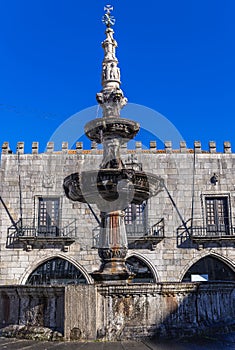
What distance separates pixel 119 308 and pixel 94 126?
445cm

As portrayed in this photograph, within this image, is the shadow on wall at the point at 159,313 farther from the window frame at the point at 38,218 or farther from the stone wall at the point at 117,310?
the window frame at the point at 38,218

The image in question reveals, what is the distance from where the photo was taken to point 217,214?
19.9 meters

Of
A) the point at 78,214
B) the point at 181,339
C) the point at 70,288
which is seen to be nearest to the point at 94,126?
the point at 70,288

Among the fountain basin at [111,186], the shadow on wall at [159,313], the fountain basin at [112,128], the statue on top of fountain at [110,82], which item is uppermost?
the statue on top of fountain at [110,82]

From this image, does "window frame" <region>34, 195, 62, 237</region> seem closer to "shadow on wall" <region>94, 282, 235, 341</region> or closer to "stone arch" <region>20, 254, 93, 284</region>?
"stone arch" <region>20, 254, 93, 284</region>

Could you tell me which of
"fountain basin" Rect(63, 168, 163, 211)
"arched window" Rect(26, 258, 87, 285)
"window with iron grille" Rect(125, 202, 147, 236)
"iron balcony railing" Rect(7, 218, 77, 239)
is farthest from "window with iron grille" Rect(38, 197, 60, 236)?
"fountain basin" Rect(63, 168, 163, 211)

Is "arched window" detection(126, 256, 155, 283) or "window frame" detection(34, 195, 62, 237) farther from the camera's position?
"window frame" detection(34, 195, 62, 237)

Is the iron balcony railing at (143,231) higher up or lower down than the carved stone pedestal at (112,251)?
higher up

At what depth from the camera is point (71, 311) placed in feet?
20.7

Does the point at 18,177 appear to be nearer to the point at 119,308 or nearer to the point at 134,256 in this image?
the point at 134,256

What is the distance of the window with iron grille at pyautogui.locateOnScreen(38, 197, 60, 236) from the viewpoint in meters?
19.7

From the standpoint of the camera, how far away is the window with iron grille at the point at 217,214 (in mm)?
Result: 19750

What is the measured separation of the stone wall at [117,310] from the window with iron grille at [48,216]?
12.5m

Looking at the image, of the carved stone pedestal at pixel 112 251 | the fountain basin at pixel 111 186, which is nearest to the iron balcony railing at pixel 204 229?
the fountain basin at pixel 111 186
